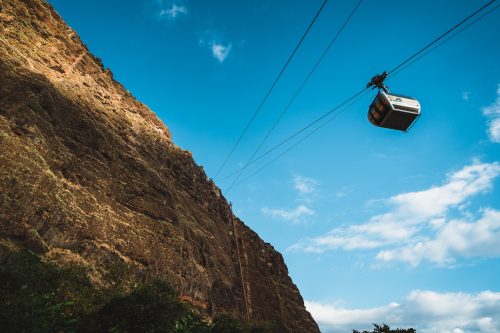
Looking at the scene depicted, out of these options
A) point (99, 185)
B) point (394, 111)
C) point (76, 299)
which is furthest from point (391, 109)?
point (99, 185)

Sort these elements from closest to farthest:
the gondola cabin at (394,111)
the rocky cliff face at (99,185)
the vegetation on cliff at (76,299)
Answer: the gondola cabin at (394,111) < the vegetation on cliff at (76,299) < the rocky cliff face at (99,185)

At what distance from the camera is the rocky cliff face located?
22.0m

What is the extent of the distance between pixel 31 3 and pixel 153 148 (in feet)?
81.5

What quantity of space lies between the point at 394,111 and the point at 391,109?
0.13 metres

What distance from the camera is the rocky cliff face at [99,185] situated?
21953 millimetres

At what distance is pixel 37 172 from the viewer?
75.0 ft

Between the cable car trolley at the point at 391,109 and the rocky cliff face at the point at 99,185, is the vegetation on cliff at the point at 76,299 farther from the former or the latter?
the cable car trolley at the point at 391,109

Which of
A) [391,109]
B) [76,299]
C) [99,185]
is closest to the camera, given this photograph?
[391,109]

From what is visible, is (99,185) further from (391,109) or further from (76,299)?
(391,109)

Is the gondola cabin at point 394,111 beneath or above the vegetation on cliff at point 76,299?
above

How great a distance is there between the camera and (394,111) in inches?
457

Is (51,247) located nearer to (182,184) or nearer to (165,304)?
(165,304)

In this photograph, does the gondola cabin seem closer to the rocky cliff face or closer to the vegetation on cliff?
the vegetation on cliff

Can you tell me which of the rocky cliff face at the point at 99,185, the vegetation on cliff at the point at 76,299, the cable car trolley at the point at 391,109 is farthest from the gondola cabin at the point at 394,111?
the rocky cliff face at the point at 99,185
